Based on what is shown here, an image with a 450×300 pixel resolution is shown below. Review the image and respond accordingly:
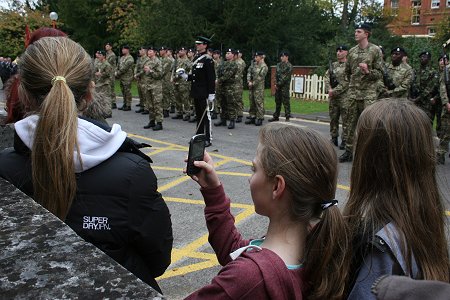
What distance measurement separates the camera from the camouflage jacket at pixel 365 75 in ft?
25.5

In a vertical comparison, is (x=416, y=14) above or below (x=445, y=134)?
above

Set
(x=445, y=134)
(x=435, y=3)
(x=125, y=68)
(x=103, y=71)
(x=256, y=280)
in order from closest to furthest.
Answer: (x=256, y=280), (x=445, y=134), (x=103, y=71), (x=125, y=68), (x=435, y=3)

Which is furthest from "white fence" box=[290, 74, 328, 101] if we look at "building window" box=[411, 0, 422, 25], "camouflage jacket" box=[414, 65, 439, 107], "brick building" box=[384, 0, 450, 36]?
"building window" box=[411, 0, 422, 25]

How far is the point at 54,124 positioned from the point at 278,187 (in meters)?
0.81

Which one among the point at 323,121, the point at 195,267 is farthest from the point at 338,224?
the point at 323,121

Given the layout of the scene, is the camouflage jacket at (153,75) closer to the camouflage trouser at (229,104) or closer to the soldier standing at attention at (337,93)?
the camouflage trouser at (229,104)

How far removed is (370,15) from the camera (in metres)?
32.0

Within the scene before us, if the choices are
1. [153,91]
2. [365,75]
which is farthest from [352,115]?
[153,91]

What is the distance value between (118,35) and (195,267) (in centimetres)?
3263

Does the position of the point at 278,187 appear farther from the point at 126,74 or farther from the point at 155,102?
the point at 126,74

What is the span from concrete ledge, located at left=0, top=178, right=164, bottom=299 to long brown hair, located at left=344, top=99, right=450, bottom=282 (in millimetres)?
1025

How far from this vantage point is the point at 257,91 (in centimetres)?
1284

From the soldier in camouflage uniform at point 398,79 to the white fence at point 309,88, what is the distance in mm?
9479

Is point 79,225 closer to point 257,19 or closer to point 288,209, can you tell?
point 288,209
